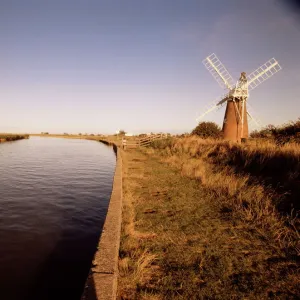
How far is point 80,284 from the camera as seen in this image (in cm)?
391

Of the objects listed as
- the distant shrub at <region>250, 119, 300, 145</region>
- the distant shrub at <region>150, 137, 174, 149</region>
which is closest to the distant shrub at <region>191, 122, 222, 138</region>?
the distant shrub at <region>150, 137, 174, 149</region>

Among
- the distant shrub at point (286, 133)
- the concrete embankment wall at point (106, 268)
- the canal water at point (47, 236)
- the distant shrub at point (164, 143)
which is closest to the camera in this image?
the concrete embankment wall at point (106, 268)

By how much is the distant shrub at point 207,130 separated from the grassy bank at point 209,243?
17321 mm

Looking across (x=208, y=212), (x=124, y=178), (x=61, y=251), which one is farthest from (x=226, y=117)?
(x=61, y=251)

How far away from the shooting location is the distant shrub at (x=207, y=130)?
25.3 metres

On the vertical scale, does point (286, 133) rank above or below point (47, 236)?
above

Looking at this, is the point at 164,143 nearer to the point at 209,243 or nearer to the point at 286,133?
the point at 286,133

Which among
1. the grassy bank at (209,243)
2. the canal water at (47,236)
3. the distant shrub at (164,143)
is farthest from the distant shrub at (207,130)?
the grassy bank at (209,243)

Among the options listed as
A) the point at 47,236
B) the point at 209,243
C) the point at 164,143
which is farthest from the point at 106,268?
the point at 164,143

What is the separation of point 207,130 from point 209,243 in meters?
22.3

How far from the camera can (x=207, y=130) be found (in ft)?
83.6

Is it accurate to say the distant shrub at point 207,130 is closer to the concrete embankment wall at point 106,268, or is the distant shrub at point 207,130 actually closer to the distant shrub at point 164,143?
the distant shrub at point 164,143

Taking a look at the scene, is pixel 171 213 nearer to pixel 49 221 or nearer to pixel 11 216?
pixel 49 221

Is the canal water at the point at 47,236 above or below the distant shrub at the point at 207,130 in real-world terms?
below
